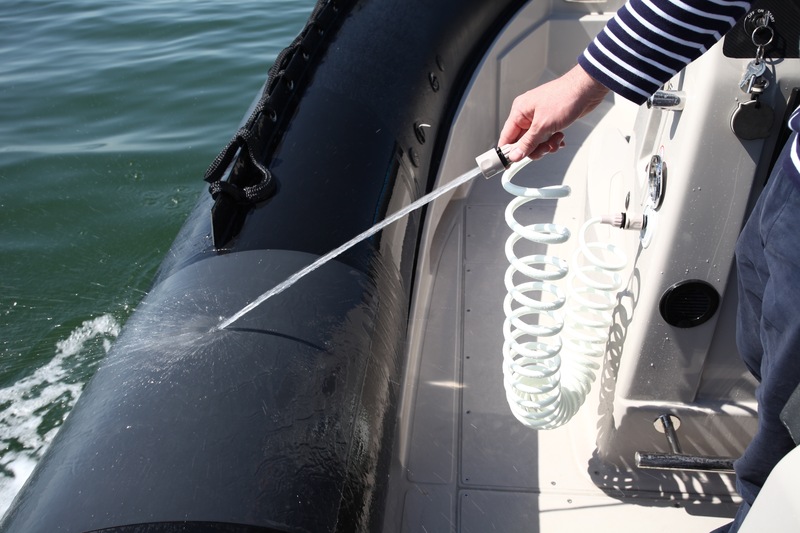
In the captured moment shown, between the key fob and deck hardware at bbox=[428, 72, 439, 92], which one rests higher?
the key fob

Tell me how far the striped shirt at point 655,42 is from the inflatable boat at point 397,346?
27 centimetres

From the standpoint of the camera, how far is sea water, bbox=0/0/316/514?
2.21m

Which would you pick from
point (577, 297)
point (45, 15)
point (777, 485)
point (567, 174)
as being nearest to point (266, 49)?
point (45, 15)

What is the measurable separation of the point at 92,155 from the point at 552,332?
2937 millimetres

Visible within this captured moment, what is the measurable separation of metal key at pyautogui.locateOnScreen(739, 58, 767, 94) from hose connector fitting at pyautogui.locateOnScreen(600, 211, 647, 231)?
319 millimetres

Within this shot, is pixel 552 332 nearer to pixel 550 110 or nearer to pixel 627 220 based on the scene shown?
pixel 627 220

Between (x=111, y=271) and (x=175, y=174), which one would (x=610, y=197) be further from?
(x=175, y=174)

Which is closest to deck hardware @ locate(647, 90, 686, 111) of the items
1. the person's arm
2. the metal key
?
the metal key

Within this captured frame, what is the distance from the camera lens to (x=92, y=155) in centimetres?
336

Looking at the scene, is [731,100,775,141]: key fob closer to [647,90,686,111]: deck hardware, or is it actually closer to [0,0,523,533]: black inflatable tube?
[647,90,686,111]: deck hardware

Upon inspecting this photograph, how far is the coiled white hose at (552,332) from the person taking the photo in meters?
1.30

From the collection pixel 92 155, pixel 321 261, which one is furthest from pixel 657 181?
pixel 92 155

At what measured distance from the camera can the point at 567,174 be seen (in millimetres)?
2625

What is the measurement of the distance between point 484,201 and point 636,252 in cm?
123
